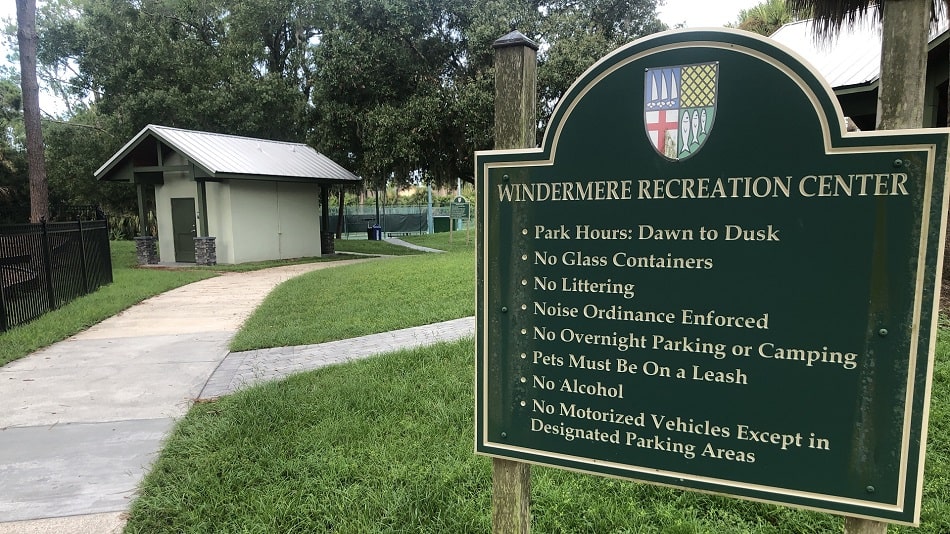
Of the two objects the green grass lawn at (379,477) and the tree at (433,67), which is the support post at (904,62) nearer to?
the green grass lawn at (379,477)

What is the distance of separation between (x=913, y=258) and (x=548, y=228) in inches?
40.3

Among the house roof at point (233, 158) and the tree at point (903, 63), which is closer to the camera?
the tree at point (903, 63)

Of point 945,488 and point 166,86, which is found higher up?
point 166,86

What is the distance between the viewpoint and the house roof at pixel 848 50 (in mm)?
8468

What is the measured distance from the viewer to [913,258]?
1581 mm

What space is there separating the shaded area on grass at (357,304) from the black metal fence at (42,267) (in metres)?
3.06

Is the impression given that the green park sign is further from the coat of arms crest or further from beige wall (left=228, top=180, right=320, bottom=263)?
beige wall (left=228, top=180, right=320, bottom=263)

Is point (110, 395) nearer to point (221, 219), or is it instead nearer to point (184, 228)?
point (221, 219)

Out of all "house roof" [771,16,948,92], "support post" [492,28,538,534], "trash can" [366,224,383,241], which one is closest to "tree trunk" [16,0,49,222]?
"trash can" [366,224,383,241]

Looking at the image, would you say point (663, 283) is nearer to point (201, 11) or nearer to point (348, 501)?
point (348, 501)

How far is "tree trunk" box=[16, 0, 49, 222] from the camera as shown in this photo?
15930 millimetres

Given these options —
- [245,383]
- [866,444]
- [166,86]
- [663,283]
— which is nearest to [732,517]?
[866,444]

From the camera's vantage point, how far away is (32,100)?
1641cm

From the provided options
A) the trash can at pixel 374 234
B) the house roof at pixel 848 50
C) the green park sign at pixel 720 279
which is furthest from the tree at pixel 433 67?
the green park sign at pixel 720 279
